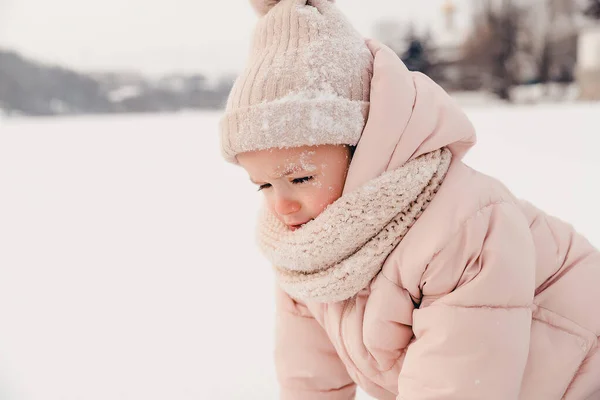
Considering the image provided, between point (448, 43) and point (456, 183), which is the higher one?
point (448, 43)

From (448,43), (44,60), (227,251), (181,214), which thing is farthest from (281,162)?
(44,60)

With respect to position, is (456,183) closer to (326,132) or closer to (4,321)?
(326,132)

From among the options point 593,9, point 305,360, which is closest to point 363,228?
point 305,360

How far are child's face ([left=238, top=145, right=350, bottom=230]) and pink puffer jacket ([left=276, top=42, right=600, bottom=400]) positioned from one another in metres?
Answer: 0.03

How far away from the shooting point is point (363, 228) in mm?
646

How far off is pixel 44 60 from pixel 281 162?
355cm

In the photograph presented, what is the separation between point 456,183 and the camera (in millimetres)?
646

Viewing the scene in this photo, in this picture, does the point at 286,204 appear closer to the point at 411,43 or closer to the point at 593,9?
the point at 411,43

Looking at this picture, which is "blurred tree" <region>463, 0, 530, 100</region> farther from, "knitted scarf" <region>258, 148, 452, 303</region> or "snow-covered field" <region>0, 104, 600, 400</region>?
"knitted scarf" <region>258, 148, 452, 303</region>

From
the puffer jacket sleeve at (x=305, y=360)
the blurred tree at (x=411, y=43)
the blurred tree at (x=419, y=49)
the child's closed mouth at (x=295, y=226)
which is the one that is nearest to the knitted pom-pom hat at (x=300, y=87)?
the child's closed mouth at (x=295, y=226)

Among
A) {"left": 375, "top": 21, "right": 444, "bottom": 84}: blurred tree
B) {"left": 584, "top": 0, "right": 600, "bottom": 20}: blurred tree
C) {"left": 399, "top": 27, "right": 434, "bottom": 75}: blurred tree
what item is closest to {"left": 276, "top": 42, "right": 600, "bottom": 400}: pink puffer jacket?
{"left": 375, "top": 21, "right": 444, "bottom": 84}: blurred tree

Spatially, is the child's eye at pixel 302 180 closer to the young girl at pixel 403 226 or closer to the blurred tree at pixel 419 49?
the young girl at pixel 403 226

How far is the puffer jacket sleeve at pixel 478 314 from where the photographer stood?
1.93 ft

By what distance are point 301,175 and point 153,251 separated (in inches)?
53.0
